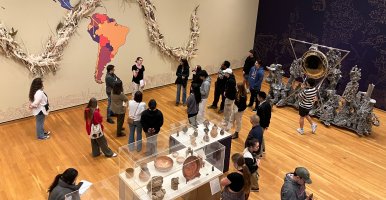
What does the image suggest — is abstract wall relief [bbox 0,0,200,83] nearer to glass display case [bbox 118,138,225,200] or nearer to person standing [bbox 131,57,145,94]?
person standing [bbox 131,57,145,94]

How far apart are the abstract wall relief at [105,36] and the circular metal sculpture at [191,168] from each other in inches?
203

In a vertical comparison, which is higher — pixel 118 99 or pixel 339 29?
pixel 339 29

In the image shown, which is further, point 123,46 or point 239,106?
point 123,46

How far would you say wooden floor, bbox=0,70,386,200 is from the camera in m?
6.06

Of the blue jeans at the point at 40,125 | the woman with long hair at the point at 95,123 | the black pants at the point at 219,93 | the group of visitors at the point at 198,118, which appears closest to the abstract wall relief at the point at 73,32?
the group of visitors at the point at 198,118

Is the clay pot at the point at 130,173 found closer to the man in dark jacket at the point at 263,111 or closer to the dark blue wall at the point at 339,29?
the man in dark jacket at the point at 263,111

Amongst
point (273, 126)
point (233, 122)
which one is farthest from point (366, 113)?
point (233, 122)

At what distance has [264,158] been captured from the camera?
714cm

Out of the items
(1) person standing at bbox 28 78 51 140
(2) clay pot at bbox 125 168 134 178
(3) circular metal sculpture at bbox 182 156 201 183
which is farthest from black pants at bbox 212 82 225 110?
(2) clay pot at bbox 125 168 134 178

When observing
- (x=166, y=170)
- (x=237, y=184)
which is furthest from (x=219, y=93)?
(x=237, y=184)

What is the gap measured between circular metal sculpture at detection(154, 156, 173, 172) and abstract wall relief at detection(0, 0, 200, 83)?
462 centimetres

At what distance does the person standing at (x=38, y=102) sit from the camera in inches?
265

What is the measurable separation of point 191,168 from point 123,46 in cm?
550

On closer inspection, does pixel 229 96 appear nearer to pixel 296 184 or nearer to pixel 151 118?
pixel 151 118
